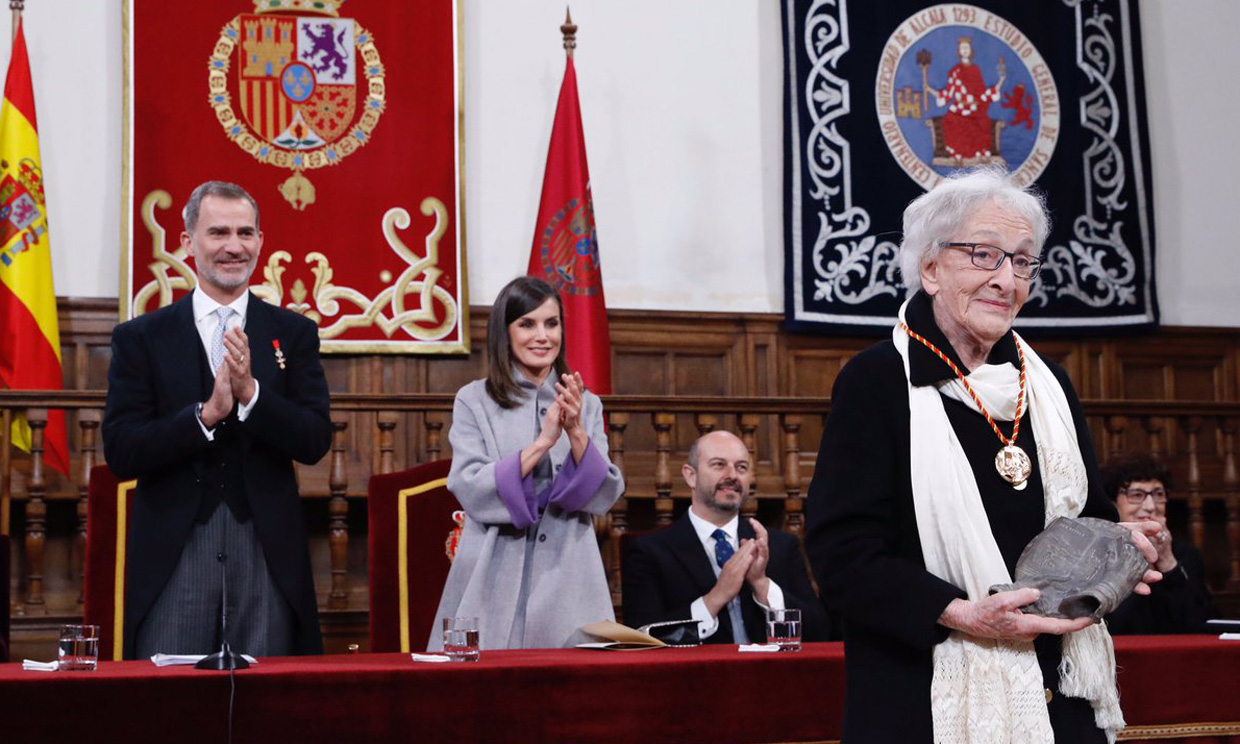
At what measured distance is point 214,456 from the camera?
2.98m

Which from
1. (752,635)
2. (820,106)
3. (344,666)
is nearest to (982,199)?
(344,666)


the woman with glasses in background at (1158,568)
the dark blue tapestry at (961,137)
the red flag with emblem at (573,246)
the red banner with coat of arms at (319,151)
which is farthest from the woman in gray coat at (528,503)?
the dark blue tapestry at (961,137)

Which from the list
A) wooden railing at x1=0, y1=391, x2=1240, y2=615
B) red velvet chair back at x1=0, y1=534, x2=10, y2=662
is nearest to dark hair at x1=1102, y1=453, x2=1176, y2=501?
wooden railing at x1=0, y1=391, x2=1240, y2=615

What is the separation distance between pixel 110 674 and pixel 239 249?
109 cm

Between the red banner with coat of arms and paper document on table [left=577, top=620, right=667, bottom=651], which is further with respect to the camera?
the red banner with coat of arms

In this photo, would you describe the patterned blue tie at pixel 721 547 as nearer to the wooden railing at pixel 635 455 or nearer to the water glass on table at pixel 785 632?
the wooden railing at pixel 635 455

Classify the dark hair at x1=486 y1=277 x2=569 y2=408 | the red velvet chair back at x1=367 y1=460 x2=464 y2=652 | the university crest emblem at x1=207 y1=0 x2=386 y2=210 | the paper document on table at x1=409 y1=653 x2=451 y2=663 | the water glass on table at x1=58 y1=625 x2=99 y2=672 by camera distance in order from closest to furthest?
the water glass on table at x1=58 y1=625 x2=99 y2=672 → the paper document on table at x1=409 y1=653 x2=451 y2=663 → the dark hair at x1=486 y1=277 x2=569 y2=408 → the red velvet chair back at x1=367 y1=460 x2=464 y2=652 → the university crest emblem at x1=207 y1=0 x2=386 y2=210

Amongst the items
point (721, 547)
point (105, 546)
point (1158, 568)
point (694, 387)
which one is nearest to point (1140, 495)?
point (1158, 568)

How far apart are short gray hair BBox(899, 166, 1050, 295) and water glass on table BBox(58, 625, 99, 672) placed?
4.70 ft

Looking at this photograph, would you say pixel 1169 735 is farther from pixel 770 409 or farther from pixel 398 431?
pixel 398 431

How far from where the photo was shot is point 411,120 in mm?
6512

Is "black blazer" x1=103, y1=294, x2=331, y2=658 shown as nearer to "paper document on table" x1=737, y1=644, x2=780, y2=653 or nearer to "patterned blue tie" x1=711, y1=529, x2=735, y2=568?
"paper document on table" x1=737, y1=644, x2=780, y2=653

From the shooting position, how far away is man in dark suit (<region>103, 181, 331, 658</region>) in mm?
2891

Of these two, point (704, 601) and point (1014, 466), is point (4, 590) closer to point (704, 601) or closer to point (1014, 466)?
point (704, 601)
